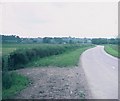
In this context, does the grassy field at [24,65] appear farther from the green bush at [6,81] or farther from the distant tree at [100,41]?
the distant tree at [100,41]

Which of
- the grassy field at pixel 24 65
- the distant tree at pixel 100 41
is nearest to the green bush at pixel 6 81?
the grassy field at pixel 24 65

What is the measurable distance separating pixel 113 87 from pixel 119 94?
189 cm

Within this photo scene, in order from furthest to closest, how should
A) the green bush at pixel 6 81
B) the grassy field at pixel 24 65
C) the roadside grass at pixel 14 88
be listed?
the green bush at pixel 6 81 < the grassy field at pixel 24 65 < the roadside grass at pixel 14 88

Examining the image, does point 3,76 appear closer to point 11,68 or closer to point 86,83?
point 86,83

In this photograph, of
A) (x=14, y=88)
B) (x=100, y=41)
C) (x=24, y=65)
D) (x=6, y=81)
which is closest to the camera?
(x=14, y=88)

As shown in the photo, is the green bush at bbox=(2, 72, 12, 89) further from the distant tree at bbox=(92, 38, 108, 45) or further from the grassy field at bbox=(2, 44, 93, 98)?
the distant tree at bbox=(92, 38, 108, 45)

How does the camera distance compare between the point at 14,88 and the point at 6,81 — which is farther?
the point at 6,81

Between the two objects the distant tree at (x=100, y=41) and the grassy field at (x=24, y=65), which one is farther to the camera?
the distant tree at (x=100, y=41)

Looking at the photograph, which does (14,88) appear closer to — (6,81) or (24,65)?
(6,81)

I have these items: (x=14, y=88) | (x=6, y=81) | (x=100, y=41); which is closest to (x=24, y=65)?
(x=6, y=81)

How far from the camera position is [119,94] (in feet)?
43.7

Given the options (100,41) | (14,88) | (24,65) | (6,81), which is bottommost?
(100,41)

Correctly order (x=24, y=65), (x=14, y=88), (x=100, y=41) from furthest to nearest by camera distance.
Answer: (x=100, y=41), (x=24, y=65), (x=14, y=88)

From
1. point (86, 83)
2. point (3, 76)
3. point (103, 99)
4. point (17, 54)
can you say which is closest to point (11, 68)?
point (17, 54)
